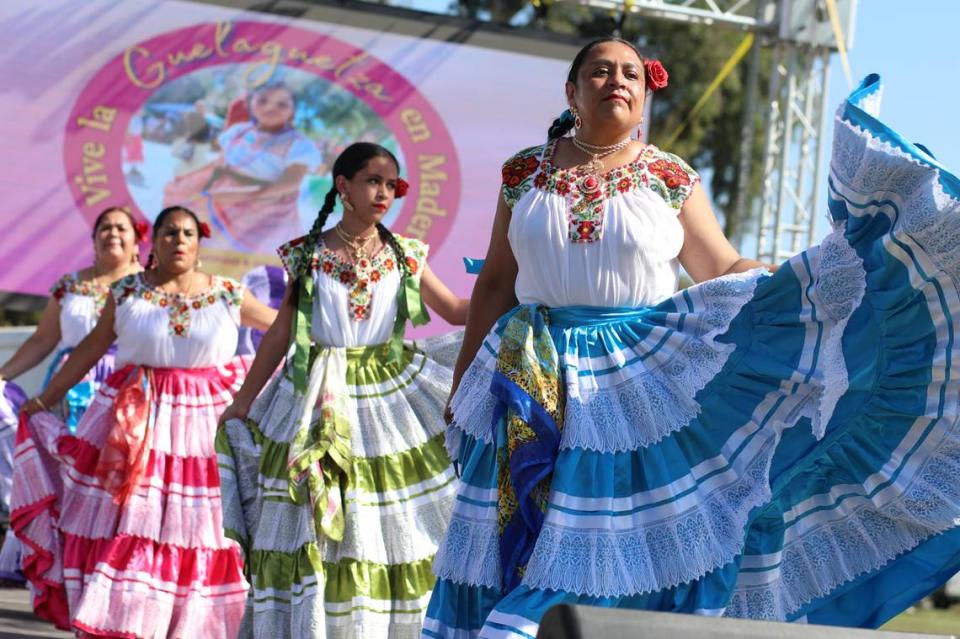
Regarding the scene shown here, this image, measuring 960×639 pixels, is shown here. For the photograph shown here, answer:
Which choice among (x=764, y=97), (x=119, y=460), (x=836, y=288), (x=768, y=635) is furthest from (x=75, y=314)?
(x=764, y=97)

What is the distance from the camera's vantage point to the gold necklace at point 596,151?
157 inches

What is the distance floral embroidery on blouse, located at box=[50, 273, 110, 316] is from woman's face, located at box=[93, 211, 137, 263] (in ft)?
0.54

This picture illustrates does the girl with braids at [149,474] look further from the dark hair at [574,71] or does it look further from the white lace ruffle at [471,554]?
the dark hair at [574,71]

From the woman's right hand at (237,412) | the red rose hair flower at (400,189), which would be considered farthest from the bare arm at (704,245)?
the woman's right hand at (237,412)

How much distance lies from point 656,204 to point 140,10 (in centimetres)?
781

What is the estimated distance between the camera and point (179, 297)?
21.6ft

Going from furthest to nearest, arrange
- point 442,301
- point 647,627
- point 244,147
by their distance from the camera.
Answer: point 244,147, point 442,301, point 647,627

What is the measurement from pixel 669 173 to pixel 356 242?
201 centimetres

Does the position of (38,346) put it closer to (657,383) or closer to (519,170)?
(519,170)

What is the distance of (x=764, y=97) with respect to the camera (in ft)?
83.0

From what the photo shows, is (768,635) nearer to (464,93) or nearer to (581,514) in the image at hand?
(581,514)

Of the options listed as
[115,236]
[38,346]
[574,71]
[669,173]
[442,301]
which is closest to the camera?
[669,173]

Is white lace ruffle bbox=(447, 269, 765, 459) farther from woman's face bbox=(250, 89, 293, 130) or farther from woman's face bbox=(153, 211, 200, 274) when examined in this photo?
woman's face bbox=(250, 89, 293, 130)

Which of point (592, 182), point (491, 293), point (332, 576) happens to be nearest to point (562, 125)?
point (592, 182)
